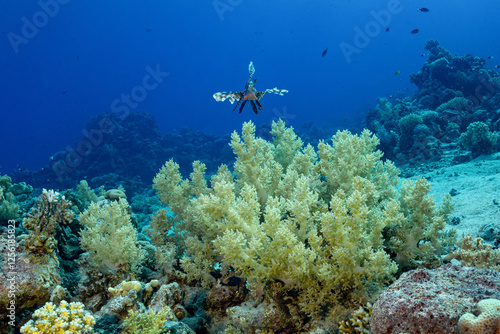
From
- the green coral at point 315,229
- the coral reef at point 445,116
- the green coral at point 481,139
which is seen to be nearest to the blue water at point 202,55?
the coral reef at point 445,116

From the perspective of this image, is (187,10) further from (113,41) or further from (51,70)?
(51,70)

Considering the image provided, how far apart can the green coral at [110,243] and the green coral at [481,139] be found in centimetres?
1376

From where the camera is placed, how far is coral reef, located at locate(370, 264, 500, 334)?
1.89 metres

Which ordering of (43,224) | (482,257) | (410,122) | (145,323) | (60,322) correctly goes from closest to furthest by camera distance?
(60,322) → (145,323) → (482,257) → (43,224) → (410,122)

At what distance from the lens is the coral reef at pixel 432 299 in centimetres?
189

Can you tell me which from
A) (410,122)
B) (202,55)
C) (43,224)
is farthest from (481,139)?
→ (202,55)

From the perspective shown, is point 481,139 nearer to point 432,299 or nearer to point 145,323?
point 432,299

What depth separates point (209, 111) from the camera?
127m

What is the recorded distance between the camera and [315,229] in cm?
305

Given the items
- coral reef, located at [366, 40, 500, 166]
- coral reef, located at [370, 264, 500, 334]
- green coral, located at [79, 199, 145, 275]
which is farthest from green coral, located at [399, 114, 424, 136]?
green coral, located at [79, 199, 145, 275]

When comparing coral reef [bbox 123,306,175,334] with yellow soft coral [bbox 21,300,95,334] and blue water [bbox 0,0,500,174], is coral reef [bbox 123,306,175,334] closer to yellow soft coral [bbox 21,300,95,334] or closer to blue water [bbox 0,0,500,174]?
yellow soft coral [bbox 21,300,95,334]

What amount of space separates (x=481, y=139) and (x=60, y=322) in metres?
14.8

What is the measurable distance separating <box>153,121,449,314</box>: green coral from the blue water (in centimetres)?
7970

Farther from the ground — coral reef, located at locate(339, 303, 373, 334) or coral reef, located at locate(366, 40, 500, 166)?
coral reef, located at locate(366, 40, 500, 166)
